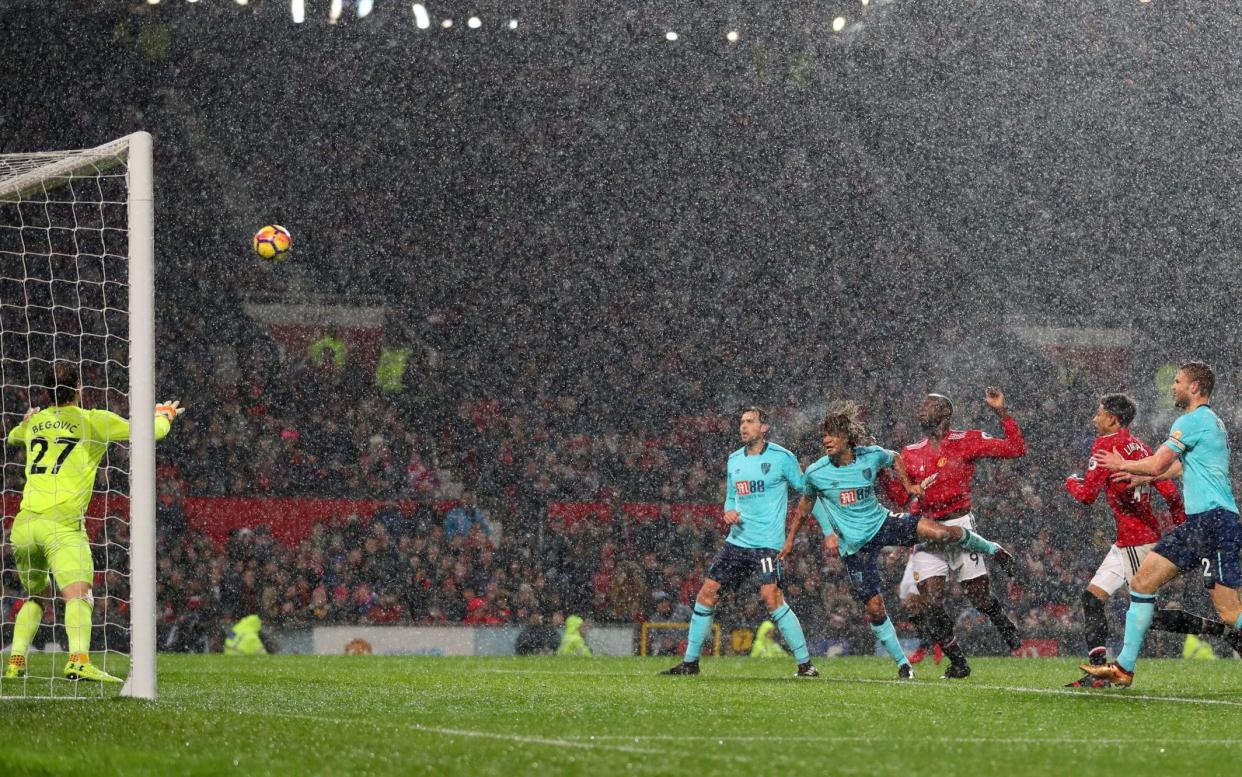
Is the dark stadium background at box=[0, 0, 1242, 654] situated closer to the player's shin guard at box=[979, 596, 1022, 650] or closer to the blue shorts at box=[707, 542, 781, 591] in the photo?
the player's shin guard at box=[979, 596, 1022, 650]

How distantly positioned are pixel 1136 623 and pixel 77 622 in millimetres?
5739

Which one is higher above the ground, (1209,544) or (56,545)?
(56,545)

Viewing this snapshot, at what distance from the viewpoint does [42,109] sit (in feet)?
70.9

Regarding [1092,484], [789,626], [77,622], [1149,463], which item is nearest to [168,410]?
[77,622]

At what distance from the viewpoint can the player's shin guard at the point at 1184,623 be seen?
9781 millimetres

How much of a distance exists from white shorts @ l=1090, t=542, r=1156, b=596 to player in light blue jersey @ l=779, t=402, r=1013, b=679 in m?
1.56

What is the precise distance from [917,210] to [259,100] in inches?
443

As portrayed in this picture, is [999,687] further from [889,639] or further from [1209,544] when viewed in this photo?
[1209,544]

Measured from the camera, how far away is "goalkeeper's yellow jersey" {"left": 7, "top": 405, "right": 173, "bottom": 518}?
346 inches

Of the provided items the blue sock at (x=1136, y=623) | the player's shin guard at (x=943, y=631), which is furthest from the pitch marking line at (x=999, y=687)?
the player's shin guard at (x=943, y=631)

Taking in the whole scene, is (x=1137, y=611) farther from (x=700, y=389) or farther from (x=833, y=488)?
(x=700, y=389)

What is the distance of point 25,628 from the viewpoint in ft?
30.2

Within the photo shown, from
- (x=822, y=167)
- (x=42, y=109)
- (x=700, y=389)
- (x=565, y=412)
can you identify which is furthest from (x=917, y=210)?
(x=42, y=109)

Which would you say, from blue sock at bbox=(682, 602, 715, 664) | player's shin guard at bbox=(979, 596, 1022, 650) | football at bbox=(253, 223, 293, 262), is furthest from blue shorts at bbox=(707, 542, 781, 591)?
football at bbox=(253, 223, 293, 262)
